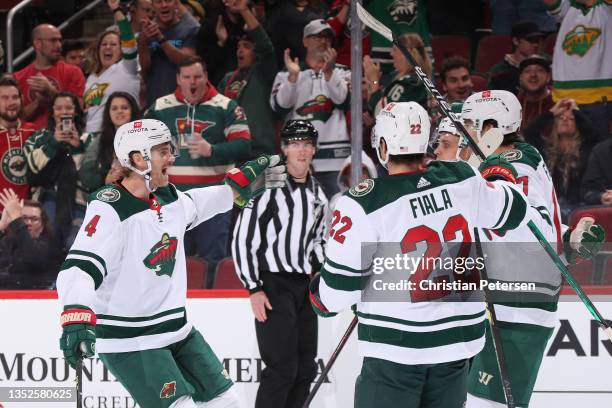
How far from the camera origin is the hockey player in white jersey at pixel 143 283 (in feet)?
11.5

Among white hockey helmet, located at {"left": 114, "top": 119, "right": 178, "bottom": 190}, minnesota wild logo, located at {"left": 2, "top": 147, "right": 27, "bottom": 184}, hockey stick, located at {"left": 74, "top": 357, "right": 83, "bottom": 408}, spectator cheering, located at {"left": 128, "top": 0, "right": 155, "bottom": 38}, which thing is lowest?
hockey stick, located at {"left": 74, "top": 357, "right": 83, "bottom": 408}

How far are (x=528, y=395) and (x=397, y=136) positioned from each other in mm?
1202

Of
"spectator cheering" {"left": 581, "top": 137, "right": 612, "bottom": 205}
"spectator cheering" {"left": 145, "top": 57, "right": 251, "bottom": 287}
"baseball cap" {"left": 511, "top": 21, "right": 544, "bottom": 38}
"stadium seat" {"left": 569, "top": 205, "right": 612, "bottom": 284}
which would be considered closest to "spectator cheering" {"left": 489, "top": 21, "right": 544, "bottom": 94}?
"baseball cap" {"left": 511, "top": 21, "right": 544, "bottom": 38}

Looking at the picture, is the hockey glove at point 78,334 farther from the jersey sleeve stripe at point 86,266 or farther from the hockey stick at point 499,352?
the hockey stick at point 499,352

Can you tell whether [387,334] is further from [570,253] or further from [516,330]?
[570,253]

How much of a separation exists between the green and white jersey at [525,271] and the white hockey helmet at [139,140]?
4.00 feet

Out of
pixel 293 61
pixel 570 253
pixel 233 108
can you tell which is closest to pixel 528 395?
pixel 570 253

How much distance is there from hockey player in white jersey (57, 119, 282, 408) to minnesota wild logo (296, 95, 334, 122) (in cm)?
196

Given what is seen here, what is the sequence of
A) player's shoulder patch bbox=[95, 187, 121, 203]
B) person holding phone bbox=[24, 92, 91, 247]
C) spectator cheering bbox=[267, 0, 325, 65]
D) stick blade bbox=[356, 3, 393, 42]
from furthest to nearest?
spectator cheering bbox=[267, 0, 325, 65], person holding phone bbox=[24, 92, 91, 247], stick blade bbox=[356, 3, 393, 42], player's shoulder patch bbox=[95, 187, 121, 203]

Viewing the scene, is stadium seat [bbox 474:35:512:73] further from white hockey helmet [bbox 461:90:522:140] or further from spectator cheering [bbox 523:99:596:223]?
white hockey helmet [bbox 461:90:522:140]

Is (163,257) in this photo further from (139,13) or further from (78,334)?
(139,13)

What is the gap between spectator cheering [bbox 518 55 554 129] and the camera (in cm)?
570

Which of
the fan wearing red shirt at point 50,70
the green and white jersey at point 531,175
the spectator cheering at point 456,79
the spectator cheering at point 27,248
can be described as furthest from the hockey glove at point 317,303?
the fan wearing red shirt at point 50,70

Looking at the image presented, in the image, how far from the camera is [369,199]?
3127mm
